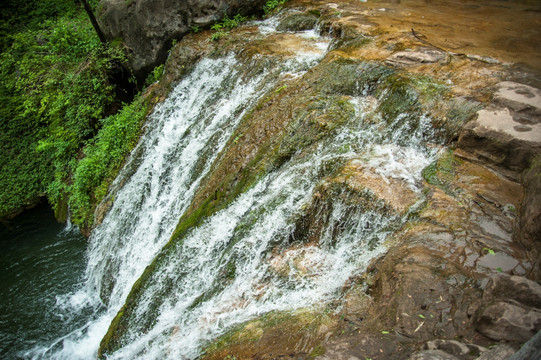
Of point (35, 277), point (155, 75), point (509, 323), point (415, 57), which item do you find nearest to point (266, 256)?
point (509, 323)

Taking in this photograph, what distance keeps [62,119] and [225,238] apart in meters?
8.71

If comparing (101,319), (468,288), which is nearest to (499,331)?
(468,288)

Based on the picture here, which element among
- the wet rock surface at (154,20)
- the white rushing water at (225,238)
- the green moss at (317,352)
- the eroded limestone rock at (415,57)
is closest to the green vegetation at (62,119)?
the wet rock surface at (154,20)

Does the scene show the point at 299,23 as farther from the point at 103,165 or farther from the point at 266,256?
the point at 266,256

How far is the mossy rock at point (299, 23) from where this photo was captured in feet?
29.7

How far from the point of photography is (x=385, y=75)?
5938 millimetres

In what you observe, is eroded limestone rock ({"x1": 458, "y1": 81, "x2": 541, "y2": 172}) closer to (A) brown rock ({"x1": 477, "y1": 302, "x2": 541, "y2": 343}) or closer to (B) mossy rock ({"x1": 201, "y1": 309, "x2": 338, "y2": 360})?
(A) brown rock ({"x1": 477, "y1": 302, "x2": 541, "y2": 343})

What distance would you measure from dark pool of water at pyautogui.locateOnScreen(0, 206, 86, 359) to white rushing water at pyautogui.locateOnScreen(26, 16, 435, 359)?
322 millimetres

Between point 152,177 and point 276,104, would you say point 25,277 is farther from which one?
point 276,104

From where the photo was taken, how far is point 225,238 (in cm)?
513

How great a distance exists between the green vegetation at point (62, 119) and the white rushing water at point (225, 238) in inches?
73.1

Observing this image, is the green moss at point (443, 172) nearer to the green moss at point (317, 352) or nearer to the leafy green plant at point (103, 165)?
the green moss at point (317, 352)

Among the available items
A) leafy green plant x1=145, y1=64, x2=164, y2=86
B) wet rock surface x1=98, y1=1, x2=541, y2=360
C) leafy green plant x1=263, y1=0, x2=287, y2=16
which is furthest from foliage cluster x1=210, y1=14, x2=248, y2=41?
wet rock surface x1=98, y1=1, x2=541, y2=360

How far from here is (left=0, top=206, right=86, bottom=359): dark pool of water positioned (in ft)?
22.1
